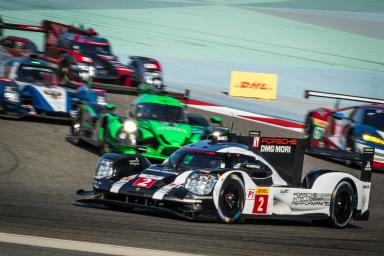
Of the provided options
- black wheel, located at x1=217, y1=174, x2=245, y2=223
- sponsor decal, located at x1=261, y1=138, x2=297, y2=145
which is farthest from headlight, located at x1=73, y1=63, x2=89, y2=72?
black wheel, located at x1=217, y1=174, x2=245, y2=223

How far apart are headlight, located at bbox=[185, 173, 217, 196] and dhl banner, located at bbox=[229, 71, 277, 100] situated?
1630cm

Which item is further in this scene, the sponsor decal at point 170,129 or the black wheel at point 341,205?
the sponsor decal at point 170,129

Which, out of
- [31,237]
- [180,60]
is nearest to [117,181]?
[31,237]

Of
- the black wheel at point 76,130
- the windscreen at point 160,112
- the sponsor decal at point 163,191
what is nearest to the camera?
the sponsor decal at point 163,191

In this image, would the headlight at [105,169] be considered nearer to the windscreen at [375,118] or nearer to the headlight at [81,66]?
the windscreen at [375,118]

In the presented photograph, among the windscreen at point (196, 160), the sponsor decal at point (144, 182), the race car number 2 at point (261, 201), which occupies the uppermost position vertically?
the windscreen at point (196, 160)

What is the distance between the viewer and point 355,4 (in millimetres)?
42500

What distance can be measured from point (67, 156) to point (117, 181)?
574 centimetres

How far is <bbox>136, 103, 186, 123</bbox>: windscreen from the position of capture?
17375 mm

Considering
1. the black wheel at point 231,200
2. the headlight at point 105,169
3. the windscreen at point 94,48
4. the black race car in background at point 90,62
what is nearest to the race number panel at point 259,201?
→ the black wheel at point 231,200

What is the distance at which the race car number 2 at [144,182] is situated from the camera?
10643 millimetres

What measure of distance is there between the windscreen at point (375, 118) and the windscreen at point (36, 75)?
7255 mm

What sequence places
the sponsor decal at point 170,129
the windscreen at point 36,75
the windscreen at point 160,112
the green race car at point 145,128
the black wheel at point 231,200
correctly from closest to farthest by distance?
the black wheel at point 231,200
the green race car at point 145,128
the sponsor decal at point 170,129
the windscreen at point 160,112
the windscreen at point 36,75

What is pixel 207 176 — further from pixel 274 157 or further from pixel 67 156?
pixel 67 156
